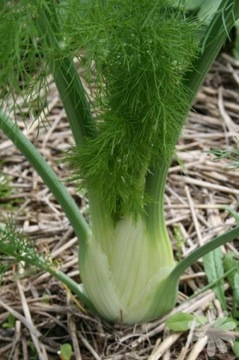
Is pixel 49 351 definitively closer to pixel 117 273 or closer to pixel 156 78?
pixel 117 273

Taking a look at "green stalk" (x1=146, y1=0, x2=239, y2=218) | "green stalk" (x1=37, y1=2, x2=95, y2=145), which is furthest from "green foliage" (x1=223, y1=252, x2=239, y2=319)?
"green stalk" (x1=37, y1=2, x2=95, y2=145)

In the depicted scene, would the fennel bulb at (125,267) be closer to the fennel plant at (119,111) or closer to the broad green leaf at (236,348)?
the fennel plant at (119,111)

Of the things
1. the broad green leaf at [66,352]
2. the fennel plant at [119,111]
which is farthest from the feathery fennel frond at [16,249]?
the broad green leaf at [66,352]

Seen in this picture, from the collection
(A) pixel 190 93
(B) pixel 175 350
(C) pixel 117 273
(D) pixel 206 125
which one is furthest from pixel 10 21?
(D) pixel 206 125

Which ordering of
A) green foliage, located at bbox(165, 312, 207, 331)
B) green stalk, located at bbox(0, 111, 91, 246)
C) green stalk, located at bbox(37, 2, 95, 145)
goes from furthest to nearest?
1. green foliage, located at bbox(165, 312, 207, 331)
2. green stalk, located at bbox(0, 111, 91, 246)
3. green stalk, located at bbox(37, 2, 95, 145)

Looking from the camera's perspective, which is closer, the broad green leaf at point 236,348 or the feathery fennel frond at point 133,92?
the feathery fennel frond at point 133,92

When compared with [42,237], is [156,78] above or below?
above

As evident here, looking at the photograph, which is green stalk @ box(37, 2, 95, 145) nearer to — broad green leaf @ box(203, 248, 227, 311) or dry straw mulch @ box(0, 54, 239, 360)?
dry straw mulch @ box(0, 54, 239, 360)
